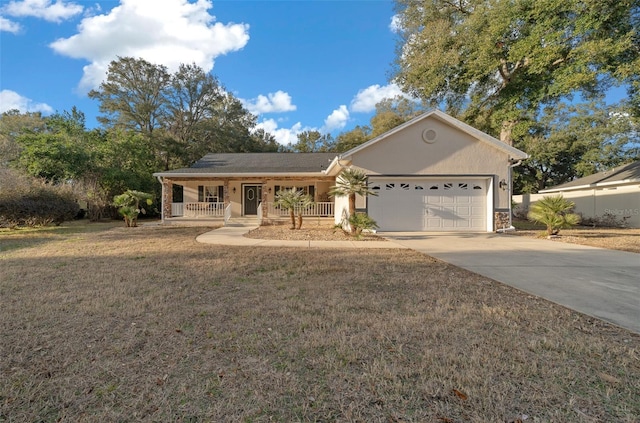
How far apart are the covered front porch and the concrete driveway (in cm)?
785

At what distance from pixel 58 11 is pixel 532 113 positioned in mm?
20815

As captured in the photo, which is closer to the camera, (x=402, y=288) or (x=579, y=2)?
(x=402, y=288)

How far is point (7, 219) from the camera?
13125 millimetres

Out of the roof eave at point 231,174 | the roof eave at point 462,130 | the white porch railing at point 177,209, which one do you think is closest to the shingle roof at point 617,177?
the roof eave at point 462,130

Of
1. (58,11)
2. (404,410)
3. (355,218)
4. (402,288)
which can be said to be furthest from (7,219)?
(404,410)

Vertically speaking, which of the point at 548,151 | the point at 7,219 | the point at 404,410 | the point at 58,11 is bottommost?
the point at 404,410

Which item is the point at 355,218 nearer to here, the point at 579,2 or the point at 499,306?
the point at 499,306

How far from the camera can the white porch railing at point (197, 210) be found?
17.2 meters

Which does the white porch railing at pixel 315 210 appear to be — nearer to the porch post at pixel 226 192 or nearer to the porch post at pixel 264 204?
the porch post at pixel 264 204

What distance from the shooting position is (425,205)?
13008 mm

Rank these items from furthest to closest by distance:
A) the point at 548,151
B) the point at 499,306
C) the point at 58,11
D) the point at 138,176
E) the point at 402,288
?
the point at 548,151 < the point at 138,176 < the point at 58,11 < the point at 402,288 < the point at 499,306

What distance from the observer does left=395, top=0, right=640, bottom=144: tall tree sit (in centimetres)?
1398

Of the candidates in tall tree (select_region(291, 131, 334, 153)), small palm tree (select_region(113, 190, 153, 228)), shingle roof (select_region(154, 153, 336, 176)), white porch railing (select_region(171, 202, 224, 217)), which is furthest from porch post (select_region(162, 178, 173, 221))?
tall tree (select_region(291, 131, 334, 153))

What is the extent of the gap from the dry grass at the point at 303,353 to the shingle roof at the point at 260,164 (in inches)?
463
